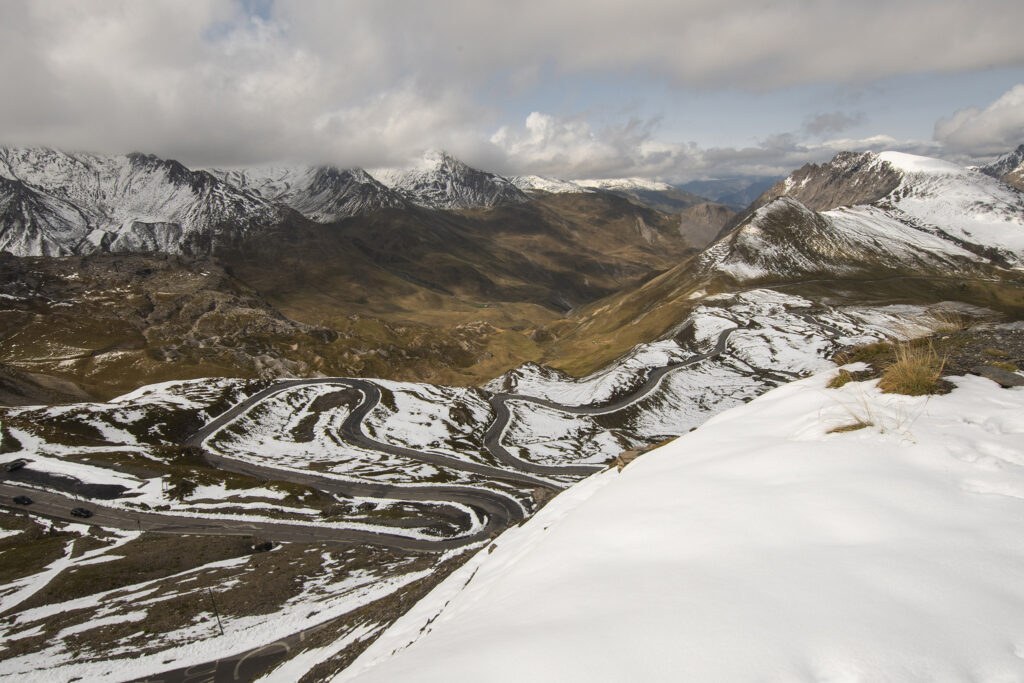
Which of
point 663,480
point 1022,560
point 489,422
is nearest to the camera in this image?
point 1022,560

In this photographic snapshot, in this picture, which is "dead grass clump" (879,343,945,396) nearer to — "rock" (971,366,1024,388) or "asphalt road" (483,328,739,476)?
"rock" (971,366,1024,388)

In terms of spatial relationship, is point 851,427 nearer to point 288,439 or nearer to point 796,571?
point 796,571

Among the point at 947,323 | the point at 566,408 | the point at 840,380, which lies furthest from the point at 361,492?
the point at 840,380

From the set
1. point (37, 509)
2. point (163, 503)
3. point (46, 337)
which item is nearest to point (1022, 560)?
point (163, 503)

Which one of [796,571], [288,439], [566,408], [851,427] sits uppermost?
[851,427]

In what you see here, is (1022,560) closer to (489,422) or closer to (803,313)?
(489,422)

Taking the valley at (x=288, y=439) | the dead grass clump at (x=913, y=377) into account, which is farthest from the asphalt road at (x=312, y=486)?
the dead grass clump at (x=913, y=377)

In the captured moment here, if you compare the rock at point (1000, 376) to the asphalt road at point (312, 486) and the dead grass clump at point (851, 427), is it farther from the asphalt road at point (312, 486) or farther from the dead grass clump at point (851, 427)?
the asphalt road at point (312, 486)
